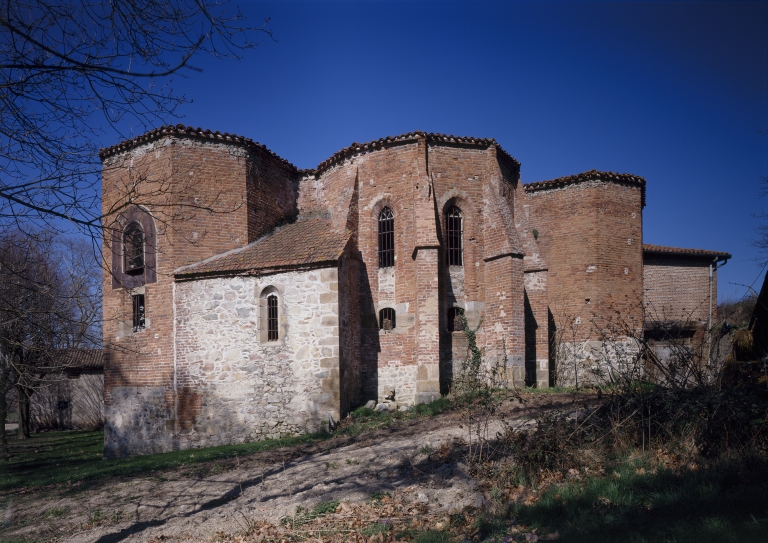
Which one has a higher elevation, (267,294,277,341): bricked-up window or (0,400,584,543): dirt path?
(267,294,277,341): bricked-up window

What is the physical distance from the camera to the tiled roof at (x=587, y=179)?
1906cm

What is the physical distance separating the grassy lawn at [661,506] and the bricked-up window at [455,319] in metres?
9.88

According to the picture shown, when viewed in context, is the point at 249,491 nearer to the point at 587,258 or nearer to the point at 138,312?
the point at 138,312

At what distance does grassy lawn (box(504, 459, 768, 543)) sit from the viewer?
16.3ft

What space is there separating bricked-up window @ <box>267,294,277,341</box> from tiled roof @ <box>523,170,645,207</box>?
10819 millimetres

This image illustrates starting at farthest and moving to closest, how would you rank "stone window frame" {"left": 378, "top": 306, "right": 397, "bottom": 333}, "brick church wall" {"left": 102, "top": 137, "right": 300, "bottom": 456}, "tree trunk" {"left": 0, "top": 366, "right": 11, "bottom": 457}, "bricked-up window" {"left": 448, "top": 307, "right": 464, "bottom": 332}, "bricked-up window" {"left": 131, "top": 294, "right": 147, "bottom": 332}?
A: 1. "bricked-up window" {"left": 448, "top": 307, "right": 464, "bottom": 332}
2. "stone window frame" {"left": 378, "top": 306, "right": 397, "bottom": 333}
3. "bricked-up window" {"left": 131, "top": 294, "right": 147, "bottom": 332}
4. "brick church wall" {"left": 102, "top": 137, "right": 300, "bottom": 456}
5. "tree trunk" {"left": 0, "top": 366, "right": 11, "bottom": 457}

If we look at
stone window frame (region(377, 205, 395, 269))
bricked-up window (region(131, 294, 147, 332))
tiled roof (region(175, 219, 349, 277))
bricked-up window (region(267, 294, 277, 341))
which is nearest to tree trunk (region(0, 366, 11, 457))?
bricked-up window (region(131, 294, 147, 332))

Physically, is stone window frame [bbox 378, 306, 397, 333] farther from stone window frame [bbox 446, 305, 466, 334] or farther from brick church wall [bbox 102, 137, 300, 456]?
brick church wall [bbox 102, 137, 300, 456]

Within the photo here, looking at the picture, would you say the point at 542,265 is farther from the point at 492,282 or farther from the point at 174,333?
the point at 174,333

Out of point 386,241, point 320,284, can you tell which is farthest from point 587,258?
point 320,284

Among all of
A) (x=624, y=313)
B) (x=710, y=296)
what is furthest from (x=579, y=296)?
(x=710, y=296)

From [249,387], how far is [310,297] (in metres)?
3.08

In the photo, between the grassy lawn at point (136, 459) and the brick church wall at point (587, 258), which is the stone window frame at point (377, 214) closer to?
the grassy lawn at point (136, 459)

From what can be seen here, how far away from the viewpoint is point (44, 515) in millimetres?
9141
